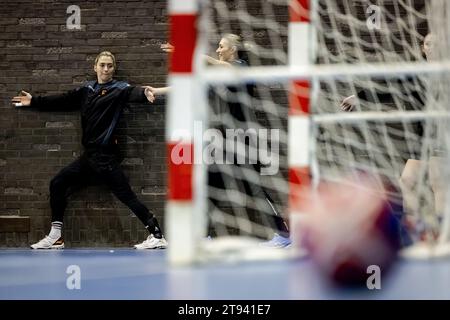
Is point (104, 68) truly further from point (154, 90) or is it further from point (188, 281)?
point (188, 281)

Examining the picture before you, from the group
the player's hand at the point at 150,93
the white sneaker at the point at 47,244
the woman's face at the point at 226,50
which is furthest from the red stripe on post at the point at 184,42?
the white sneaker at the point at 47,244

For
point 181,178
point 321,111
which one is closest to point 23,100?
point 321,111

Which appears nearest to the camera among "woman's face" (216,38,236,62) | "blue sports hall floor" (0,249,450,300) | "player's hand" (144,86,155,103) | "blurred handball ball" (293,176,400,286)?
"blurred handball ball" (293,176,400,286)

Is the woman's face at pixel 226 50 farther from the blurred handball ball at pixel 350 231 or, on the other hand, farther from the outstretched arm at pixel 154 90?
the blurred handball ball at pixel 350 231

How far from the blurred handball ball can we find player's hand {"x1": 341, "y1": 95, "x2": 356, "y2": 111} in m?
3.10

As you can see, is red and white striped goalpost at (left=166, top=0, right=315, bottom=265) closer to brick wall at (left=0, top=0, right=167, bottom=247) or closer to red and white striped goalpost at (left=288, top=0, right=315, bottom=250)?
red and white striped goalpost at (left=288, top=0, right=315, bottom=250)

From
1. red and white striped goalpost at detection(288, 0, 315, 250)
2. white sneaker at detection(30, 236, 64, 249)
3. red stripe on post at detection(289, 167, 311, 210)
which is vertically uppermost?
red and white striped goalpost at detection(288, 0, 315, 250)

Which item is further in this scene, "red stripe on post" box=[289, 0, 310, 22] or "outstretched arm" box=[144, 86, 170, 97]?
"outstretched arm" box=[144, 86, 170, 97]

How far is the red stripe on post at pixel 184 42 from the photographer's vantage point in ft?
8.71

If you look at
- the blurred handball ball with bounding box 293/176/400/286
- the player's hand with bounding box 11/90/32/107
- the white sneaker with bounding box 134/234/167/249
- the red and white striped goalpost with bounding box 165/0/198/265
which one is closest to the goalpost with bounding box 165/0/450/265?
the white sneaker with bounding box 134/234/167/249

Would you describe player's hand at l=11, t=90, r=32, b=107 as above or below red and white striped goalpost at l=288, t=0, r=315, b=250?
above

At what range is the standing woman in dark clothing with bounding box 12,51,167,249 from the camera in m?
6.32
